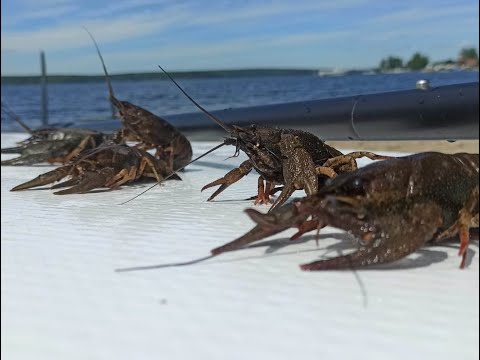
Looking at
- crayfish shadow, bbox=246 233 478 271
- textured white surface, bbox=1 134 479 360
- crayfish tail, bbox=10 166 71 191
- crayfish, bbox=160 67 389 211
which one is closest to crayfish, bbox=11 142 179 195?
crayfish tail, bbox=10 166 71 191

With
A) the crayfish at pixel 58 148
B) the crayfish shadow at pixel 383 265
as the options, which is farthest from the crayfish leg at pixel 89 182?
the crayfish shadow at pixel 383 265

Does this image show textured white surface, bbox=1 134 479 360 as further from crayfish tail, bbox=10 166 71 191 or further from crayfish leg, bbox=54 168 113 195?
crayfish tail, bbox=10 166 71 191

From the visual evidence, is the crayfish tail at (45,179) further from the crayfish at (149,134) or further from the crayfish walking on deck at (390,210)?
the crayfish walking on deck at (390,210)

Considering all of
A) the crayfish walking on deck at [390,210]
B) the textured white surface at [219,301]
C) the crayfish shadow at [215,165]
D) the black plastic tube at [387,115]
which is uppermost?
the black plastic tube at [387,115]

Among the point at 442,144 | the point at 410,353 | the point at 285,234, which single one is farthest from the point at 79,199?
the point at 442,144

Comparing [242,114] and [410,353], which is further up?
[242,114]

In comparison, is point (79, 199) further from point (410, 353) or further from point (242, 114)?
point (410, 353)
